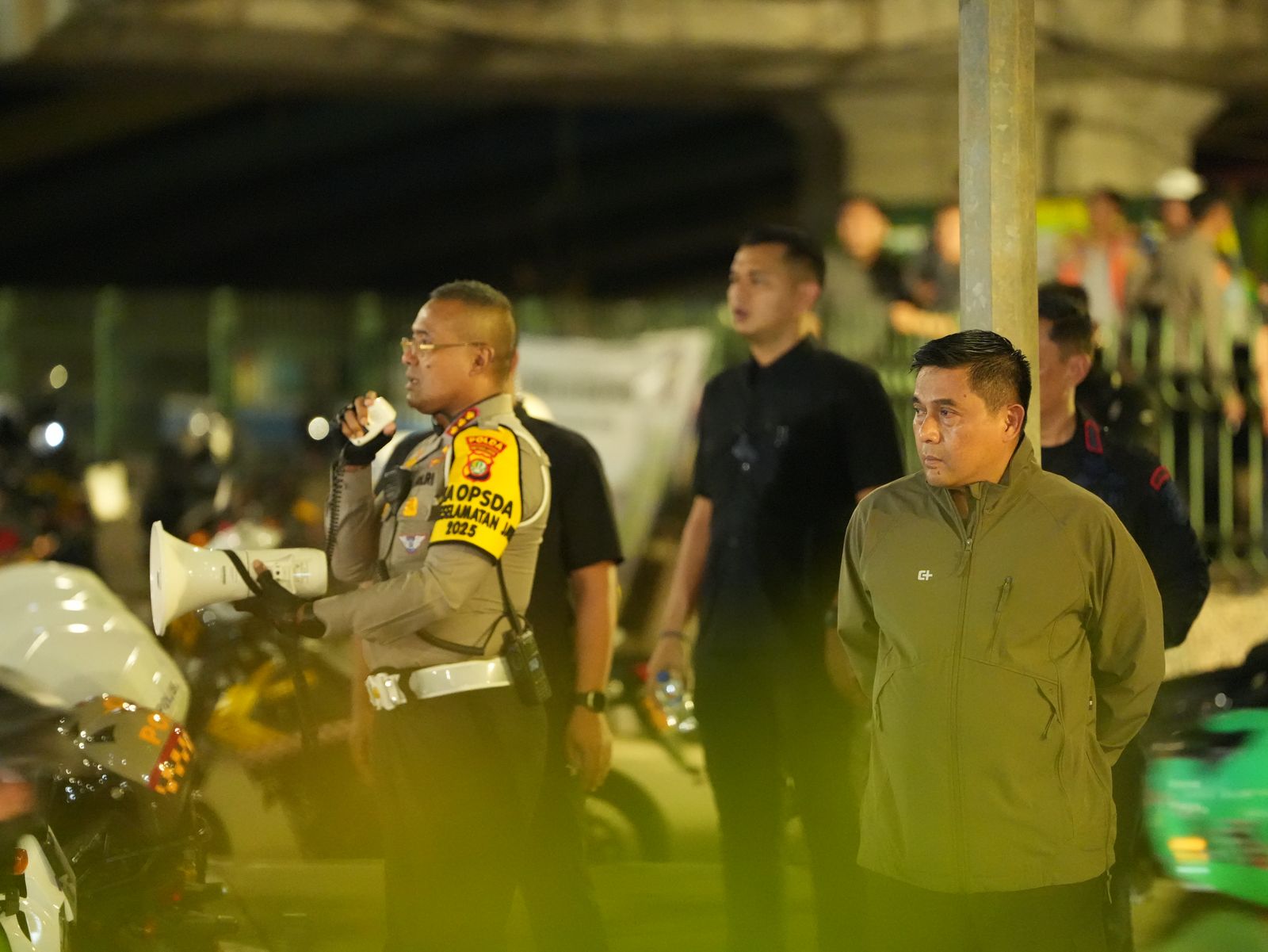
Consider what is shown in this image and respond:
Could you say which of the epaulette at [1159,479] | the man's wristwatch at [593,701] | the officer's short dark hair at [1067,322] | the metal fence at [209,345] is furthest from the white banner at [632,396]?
the epaulette at [1159,479]

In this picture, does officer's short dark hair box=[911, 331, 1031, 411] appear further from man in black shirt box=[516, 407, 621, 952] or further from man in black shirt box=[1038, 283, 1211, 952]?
man in black shirt box=[516, 407, 621, 952]

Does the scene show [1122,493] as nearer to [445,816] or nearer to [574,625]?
[574,625]

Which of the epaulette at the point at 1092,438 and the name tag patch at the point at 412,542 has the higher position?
the epaulette at the point at 1092,438

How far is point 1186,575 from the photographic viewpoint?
4.73 meters

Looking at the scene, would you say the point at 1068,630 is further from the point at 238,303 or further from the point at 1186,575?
the point at 238,303

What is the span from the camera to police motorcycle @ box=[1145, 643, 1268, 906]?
17.3ft

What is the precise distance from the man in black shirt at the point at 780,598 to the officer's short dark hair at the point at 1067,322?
0.59 metres

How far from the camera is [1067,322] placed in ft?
16.0

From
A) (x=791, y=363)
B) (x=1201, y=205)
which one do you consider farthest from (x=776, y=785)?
(x=1201, y=205)

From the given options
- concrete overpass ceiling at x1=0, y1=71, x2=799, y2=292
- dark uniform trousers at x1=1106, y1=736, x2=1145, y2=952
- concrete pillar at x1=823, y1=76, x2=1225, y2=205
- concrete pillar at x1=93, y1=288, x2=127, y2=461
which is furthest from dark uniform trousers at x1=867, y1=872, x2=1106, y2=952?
concrete overpass ceiling at x1=0, y1=71, x2=799, y2=292

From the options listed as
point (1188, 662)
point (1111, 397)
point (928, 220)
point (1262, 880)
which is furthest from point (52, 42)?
point (1262, 880)

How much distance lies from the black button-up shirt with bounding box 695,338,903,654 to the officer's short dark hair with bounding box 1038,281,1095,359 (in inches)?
23.0

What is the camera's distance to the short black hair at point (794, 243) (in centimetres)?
538

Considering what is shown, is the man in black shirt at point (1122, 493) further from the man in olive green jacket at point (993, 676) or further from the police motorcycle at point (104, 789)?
the police motorcycle at point (104, 789)
